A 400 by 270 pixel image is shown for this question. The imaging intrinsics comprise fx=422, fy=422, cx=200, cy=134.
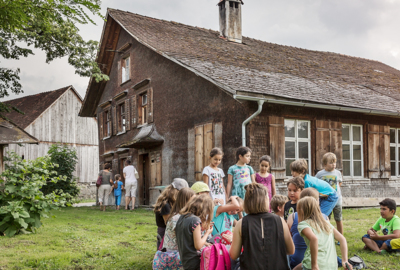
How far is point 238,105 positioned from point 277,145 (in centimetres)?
154

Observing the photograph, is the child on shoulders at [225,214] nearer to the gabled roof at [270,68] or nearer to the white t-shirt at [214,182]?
the white t-shirt at [214,182]

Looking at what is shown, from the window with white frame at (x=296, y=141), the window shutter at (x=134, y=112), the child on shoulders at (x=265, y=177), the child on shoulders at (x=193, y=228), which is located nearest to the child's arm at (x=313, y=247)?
A: the child on shoulders at (x=193, y=228)

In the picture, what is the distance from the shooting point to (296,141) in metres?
12.0

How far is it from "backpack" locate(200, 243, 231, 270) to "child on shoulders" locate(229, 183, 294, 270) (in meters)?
0.28

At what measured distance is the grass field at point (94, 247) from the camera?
5.94m

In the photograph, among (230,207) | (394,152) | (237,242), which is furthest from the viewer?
(394,152)

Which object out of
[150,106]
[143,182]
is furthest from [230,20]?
[143,182]

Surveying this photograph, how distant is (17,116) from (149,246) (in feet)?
84.1

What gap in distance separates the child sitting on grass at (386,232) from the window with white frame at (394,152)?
844 cm

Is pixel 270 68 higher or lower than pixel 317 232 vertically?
higher

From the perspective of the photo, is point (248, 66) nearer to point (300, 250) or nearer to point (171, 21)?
point (171, 21)

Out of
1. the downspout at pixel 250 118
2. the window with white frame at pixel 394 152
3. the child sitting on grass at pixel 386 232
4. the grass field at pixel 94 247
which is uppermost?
the downspout at pixel 250 118

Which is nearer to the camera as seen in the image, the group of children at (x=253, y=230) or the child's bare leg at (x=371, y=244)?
the group of children at (x=253, y=230)

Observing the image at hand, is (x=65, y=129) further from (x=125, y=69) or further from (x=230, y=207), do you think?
(x=230, y=207)
